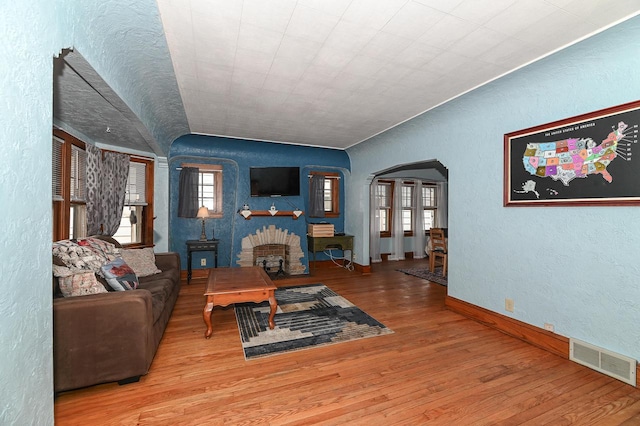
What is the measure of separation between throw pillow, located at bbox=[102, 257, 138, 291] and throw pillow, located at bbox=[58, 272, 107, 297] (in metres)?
0.26

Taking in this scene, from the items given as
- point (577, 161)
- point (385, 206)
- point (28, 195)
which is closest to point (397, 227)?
point (385, 206)

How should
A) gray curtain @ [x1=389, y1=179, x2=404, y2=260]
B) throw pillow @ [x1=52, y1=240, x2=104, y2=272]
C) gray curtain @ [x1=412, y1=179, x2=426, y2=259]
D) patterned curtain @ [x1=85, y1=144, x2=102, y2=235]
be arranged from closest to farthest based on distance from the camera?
throw pillow @ [x1=52, y1=240, x2=104, y2=272] < patterned curtain @ [x1=85, y1=144, x2=102, y2=235] < gray curtain @ [x1=389, y1=179, x2=404, y2=260] < gray curtain @ [x1=412, y1=179, x2=426, y2=259]

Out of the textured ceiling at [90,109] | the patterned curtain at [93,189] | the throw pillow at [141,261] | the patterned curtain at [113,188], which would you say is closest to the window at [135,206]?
the patterned curtain at [113,188]

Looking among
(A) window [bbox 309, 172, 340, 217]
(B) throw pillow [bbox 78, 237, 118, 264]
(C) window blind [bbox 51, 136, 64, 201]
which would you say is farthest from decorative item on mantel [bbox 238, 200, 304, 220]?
(C) window blind [bbox 51, 136, 64, 201]

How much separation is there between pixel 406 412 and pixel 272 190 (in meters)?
4.40

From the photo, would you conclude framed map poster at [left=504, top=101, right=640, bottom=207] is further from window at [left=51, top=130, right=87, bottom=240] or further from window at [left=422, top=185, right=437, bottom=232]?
window at [left=422, top=185, right=437, bottom=232]

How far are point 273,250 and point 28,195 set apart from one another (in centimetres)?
455

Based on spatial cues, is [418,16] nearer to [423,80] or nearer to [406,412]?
[423,80]

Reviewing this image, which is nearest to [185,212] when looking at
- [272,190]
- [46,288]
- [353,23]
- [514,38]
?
[272,190]

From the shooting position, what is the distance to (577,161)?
94.1 inches

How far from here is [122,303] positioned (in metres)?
2.03

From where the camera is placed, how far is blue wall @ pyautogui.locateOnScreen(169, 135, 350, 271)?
5.11 m

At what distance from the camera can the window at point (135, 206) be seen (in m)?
4.39

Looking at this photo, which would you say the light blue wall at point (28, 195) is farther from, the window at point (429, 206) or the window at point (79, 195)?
the window at point (429, 206)
